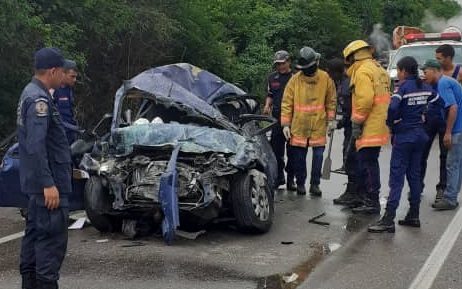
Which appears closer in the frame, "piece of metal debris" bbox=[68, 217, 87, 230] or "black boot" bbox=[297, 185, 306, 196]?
"piece of metal debris" bbox=[68, 217, 87, 230]

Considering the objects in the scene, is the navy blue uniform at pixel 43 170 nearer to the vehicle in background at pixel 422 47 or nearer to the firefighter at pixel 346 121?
the firefighter at pixel 346 121

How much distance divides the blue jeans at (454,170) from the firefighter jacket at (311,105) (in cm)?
147

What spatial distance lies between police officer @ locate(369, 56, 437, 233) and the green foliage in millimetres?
5738

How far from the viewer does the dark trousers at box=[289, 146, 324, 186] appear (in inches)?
338

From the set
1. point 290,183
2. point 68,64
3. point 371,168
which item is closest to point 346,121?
point 290,183

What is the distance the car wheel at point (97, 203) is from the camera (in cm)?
646

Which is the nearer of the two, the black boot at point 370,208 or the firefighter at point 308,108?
the black boot at point 370,208

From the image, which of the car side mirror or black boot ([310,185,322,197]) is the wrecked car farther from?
black boot ([310,185,322,197])

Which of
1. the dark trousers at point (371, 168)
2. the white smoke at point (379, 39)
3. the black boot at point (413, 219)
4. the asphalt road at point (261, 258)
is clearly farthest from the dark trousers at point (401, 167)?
the white smoke at point (379, 39)

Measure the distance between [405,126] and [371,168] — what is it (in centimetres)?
84

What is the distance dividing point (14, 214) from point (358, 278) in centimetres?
420

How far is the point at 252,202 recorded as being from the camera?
6453 millimetres

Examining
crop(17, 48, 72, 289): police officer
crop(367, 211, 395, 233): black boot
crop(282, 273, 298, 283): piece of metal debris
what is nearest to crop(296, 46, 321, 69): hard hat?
crop(367, 211, 395, 233): black boot

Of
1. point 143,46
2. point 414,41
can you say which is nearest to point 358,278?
point 143,46
